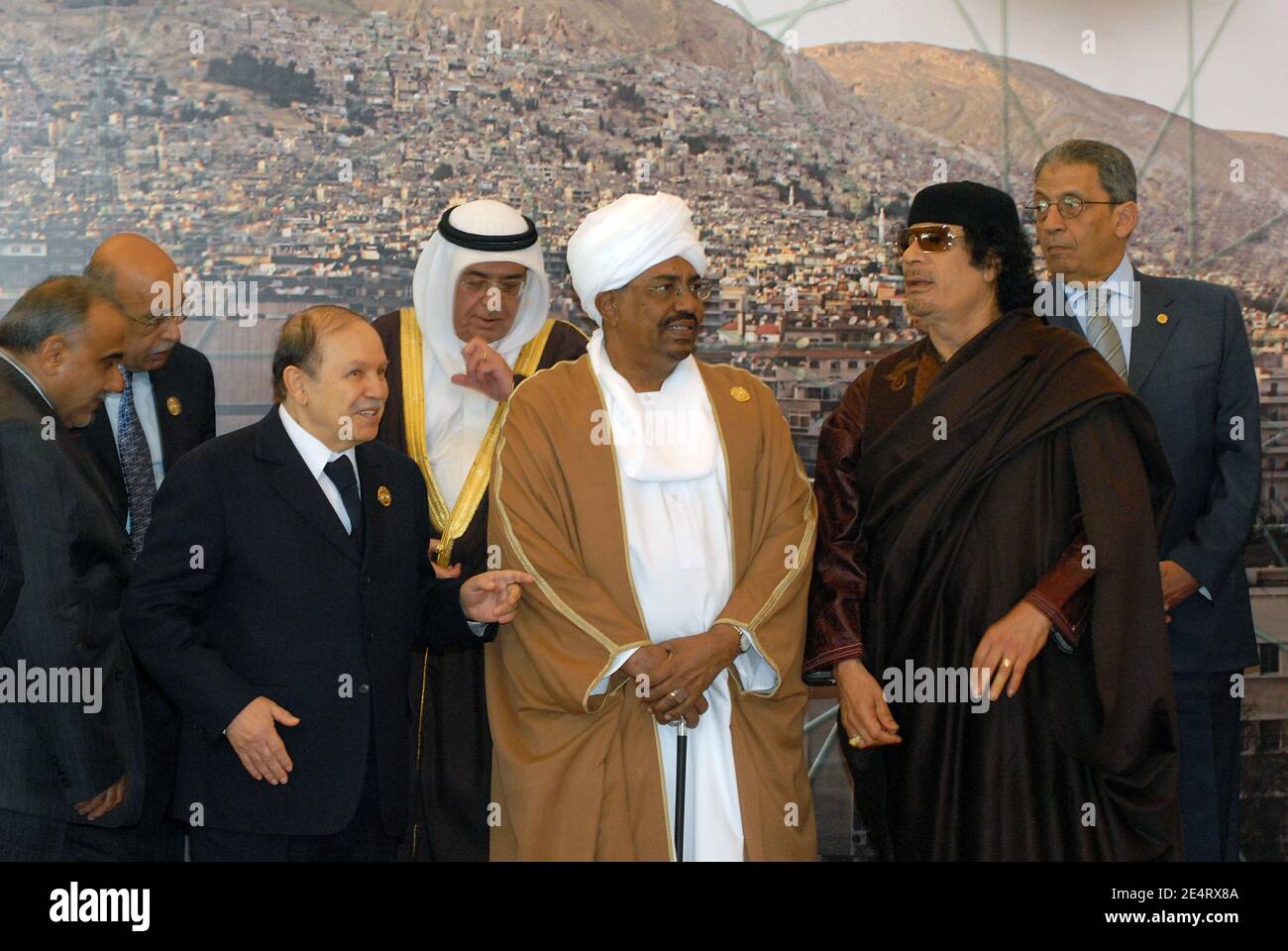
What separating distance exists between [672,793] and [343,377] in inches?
49.3

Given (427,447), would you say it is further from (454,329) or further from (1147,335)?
(1147,335)

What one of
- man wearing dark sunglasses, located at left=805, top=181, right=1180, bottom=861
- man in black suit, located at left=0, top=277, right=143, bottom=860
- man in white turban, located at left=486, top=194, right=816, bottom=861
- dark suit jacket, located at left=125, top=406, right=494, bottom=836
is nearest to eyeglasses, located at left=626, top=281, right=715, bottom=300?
man in white turban, located at left=486, top=194, right=816, bottom=861

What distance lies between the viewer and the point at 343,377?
3.07 meters

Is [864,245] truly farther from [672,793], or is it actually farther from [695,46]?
Result: [672,793]

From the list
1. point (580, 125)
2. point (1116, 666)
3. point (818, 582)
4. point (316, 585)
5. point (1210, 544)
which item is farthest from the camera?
point (580, 125)

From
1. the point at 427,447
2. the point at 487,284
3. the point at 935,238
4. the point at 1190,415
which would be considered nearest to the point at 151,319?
the point at 427,447

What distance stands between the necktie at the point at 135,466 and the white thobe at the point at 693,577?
4.34ft

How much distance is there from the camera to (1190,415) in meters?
3.91

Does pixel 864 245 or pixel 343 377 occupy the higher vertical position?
pixel 864 245

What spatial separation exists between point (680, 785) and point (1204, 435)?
1846 mm

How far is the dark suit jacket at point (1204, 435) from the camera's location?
3861mm

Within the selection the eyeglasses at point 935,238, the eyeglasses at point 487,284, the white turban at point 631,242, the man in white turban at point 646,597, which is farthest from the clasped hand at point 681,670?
the eyeglasses at point 487,284

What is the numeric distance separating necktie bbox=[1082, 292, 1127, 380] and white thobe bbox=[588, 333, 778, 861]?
1.36m

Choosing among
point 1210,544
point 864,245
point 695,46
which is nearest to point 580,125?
point 695,46
